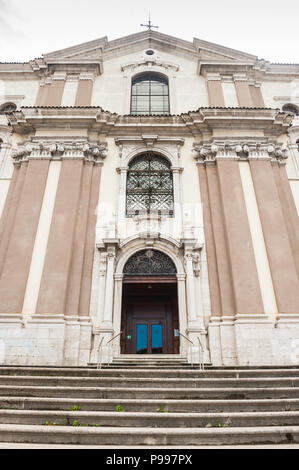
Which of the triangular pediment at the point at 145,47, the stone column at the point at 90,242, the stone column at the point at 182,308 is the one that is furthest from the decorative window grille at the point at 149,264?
the triangular pediment at the point at 145,47

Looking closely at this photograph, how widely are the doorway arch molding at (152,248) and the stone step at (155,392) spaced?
4972mm

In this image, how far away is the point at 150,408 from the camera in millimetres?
5109

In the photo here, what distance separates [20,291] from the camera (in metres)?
10.5

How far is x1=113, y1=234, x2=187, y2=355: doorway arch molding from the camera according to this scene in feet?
35.4

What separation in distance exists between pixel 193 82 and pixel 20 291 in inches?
540

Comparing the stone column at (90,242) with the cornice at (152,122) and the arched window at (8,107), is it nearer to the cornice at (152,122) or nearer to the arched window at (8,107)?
the cornice at (152,122)

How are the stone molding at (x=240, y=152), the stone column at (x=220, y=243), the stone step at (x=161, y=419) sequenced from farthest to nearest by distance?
the stone molding at (x=240, y=152)
the stone column at (x=220, y=243)
the stone step at (x=161, y=419)

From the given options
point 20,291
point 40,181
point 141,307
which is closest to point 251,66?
point 40,181

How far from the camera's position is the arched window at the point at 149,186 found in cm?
1281

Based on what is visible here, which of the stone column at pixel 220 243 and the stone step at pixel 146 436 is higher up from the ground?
the stone column at pixel 220 243

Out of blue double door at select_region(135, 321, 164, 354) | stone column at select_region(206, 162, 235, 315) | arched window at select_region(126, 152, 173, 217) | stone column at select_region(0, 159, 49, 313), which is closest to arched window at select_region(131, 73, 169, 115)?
arched window at select_region(126, 152, 173, 217)

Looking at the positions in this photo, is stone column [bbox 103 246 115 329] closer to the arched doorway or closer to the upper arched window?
the arched doorway

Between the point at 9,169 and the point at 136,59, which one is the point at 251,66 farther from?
the point at 9,169

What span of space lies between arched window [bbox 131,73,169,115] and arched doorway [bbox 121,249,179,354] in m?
8.30
